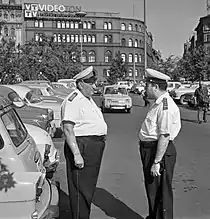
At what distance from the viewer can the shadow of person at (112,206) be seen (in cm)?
606

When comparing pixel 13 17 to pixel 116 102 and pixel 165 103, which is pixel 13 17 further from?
pixel 165 103

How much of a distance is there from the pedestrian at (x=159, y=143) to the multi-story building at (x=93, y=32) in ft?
318

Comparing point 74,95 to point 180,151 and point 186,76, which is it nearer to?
point 180,151

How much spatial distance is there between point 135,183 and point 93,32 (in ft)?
336

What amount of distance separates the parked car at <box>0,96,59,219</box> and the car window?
0.05 ft

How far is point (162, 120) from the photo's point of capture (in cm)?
488

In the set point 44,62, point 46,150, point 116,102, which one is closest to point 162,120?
point 46,150

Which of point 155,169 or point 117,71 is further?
point 117,71

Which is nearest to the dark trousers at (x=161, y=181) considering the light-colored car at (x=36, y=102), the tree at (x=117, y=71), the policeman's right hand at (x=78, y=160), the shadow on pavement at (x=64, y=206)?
the policeman's right hand at (x=78, y=160)

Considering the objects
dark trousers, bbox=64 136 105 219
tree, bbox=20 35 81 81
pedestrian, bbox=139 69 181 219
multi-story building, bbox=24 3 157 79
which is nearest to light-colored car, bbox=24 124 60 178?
dark trousers, bbox=64 136 105 219

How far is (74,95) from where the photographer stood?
498cm

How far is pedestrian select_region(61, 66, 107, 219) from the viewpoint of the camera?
4.86m

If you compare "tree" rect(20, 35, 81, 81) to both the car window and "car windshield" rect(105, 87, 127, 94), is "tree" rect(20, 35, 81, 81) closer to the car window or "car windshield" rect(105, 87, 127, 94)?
"car windshield" rect(105, 87, 127, 94)

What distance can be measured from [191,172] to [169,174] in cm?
377
